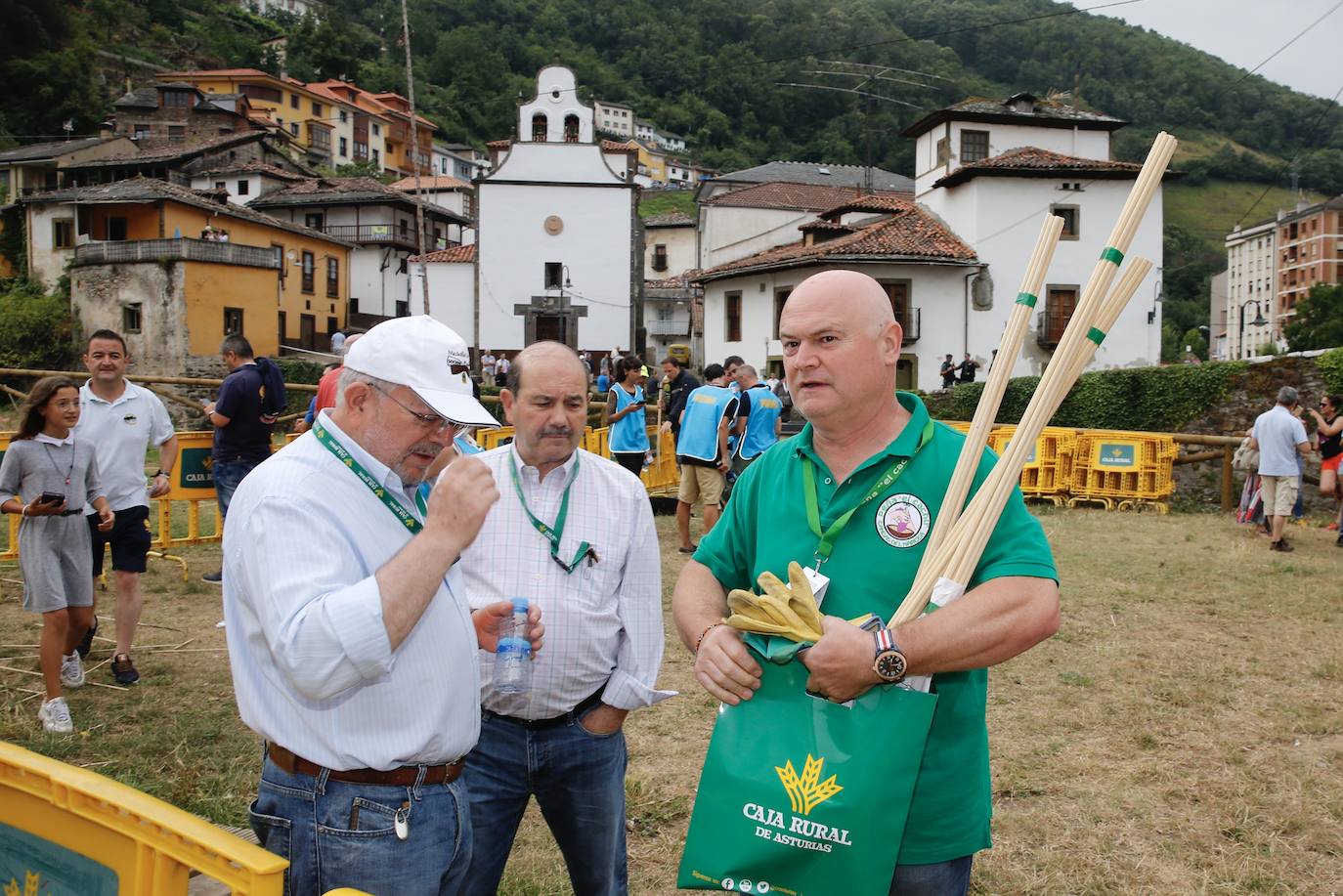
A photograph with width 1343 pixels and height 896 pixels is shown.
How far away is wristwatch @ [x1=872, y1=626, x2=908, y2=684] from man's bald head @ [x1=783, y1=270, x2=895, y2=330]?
0.75m

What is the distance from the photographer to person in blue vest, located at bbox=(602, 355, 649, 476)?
37.7 ft

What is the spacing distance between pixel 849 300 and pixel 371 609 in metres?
1.24

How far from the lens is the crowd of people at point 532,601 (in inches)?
77.1

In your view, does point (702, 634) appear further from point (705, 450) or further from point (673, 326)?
point (673, 326)

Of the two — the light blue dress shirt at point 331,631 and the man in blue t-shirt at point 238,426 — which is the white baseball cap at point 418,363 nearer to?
the light blue dress shirt at point 331,631

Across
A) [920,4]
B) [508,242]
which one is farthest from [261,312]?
[920,4]

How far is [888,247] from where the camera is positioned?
36.5 m

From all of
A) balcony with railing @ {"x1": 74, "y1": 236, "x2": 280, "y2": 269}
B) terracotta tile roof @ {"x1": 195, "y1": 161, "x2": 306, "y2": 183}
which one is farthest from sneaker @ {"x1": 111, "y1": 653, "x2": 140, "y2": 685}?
terracotta tile roof @ {"x1": 195, "y1": 161, "x2": 306, "y2": 183}

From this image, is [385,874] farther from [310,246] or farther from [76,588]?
[310,246]

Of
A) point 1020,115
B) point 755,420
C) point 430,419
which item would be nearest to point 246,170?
point 1020,115

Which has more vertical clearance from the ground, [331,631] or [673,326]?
[673,326]

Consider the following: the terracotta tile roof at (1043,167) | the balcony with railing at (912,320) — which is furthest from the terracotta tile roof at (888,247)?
the terracotta tile roof at (1043,167)

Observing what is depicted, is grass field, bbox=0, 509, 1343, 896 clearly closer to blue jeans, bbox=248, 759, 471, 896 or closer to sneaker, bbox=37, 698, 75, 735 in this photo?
sneaker, bbox=37, 698, 75, 735

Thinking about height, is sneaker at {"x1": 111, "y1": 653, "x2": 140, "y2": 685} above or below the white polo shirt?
below
